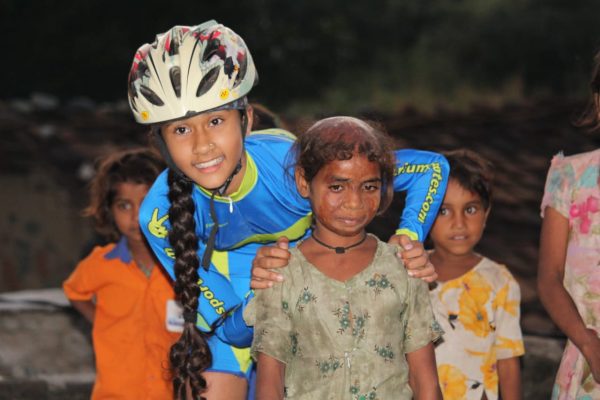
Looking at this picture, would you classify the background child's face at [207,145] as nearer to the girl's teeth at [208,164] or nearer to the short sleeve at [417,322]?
the girl's teeth at [208,164]

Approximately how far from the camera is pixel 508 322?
5.07 metres

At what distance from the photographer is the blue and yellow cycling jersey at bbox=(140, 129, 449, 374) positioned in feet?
14.5

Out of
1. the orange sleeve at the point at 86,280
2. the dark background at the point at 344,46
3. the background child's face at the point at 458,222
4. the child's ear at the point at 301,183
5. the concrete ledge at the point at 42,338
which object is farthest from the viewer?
the dark background at the point at 344,46

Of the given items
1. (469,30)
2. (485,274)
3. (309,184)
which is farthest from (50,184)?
(469,30)

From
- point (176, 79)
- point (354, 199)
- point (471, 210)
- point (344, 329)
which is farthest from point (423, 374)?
point (471, 210)

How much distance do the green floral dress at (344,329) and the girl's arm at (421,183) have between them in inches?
17.7

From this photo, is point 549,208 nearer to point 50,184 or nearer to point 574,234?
Answer: point 574,234

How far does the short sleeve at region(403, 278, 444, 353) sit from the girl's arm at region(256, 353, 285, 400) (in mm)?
430

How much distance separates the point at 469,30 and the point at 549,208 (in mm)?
26040

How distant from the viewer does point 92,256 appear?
6.18 meters

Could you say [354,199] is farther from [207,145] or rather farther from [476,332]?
[476,332]

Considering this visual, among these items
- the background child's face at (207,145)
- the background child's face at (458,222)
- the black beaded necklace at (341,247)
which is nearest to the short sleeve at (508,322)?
the background child's face at (458,222)

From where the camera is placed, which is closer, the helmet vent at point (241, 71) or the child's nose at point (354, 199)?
the child's nose at point (354, 199)

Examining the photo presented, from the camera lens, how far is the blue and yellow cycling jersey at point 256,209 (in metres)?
4.43
